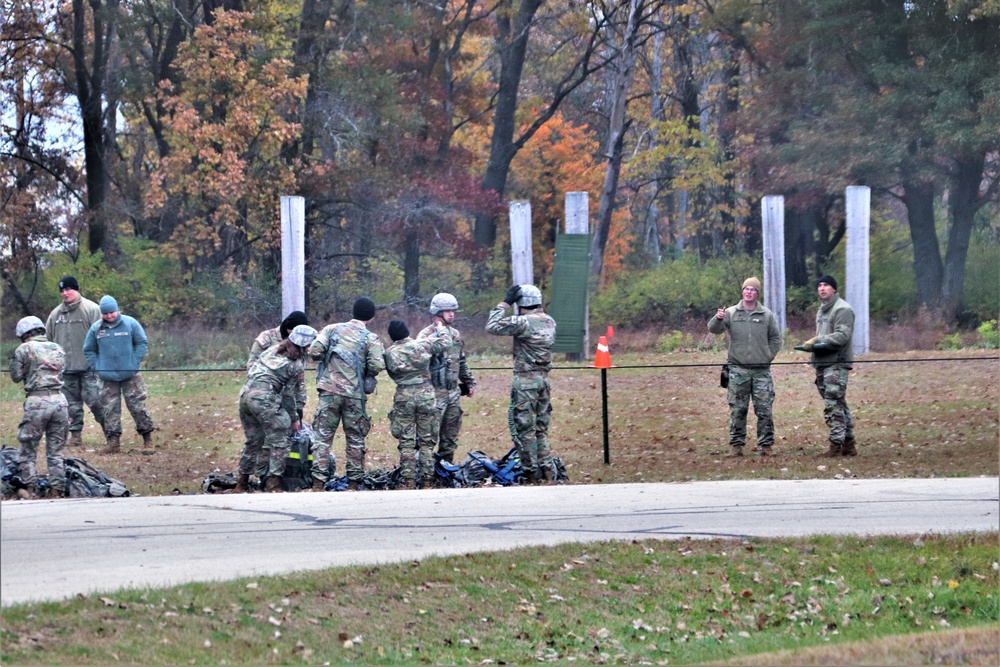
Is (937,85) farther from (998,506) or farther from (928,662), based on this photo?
(928,662)

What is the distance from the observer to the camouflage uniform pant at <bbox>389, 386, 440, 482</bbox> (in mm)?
13758

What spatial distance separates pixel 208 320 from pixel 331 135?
541 centimetres

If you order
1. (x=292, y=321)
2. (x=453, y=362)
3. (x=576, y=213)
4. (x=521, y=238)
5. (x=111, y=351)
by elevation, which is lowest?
(x=453, y=362)

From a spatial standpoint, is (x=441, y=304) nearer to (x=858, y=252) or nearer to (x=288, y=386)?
(x=288, y=386)

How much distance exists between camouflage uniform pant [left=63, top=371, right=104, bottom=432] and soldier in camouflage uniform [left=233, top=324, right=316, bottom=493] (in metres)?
3.74

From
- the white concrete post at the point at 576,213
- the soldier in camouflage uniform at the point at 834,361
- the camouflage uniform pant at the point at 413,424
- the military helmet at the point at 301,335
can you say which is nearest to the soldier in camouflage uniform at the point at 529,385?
the camouflage uniform pant at the point at 413,424

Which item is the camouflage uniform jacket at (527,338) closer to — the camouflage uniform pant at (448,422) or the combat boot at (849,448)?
the camouflage uniform pant at (448,422)

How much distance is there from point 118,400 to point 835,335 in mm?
9096

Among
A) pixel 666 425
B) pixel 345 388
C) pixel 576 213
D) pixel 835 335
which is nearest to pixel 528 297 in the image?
pixel 345 388

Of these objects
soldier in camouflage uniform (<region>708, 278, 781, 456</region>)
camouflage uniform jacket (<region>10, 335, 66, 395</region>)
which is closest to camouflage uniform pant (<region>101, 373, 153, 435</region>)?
camouflage uniform jacket (<region>10, 335, 66, 395</region>)

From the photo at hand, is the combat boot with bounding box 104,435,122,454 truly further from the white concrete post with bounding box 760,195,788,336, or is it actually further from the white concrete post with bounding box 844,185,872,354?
the white concrete post with bounding box 844,185,872,354

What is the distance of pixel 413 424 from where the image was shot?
13.8m

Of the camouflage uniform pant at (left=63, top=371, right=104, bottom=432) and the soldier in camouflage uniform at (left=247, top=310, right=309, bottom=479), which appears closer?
the soldier in camouflage uniform at (left=247, top=310, right=309, bottom=479)

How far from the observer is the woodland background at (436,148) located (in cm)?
2716
